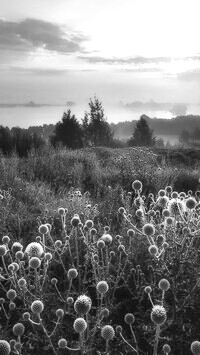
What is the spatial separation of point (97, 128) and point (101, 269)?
44545 mm

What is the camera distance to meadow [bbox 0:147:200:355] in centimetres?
275

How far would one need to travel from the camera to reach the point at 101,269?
409 cm

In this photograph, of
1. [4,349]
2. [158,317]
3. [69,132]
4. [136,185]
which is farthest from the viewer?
[69,132]

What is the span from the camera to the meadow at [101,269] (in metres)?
2.75

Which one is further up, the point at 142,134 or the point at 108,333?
the point at 108,333

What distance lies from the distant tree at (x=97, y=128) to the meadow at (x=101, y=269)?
36.8m

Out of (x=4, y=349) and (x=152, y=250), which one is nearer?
(x=4, y=349)

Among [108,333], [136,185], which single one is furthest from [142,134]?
[108,333]

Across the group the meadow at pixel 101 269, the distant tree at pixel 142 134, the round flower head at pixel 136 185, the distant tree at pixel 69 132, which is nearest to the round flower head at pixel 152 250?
the meadow at pixel 101 269

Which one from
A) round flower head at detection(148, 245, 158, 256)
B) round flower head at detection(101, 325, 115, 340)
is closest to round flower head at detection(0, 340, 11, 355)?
round flower head at detection(101, 325, 115, 340)

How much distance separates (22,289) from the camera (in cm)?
312

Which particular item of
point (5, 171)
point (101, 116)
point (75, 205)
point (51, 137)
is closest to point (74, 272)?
point (75, 205)

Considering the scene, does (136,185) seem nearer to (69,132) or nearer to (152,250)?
(152,250)

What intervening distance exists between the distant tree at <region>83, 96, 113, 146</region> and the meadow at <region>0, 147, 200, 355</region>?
121ft
